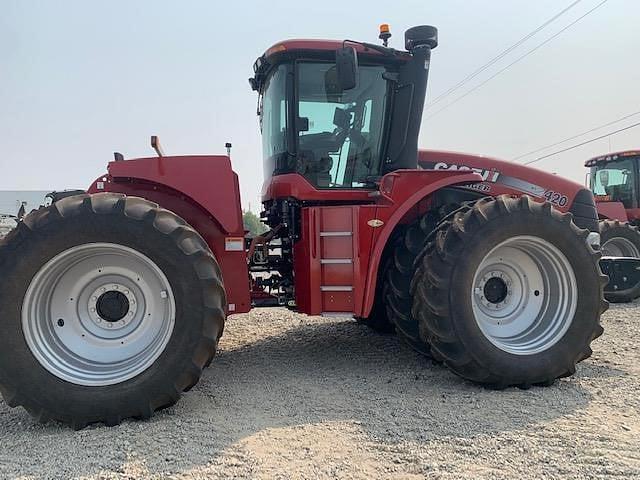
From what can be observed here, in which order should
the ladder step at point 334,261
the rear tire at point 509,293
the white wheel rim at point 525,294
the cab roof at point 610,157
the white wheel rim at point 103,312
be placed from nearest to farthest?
the white wheel rim at point 103,312 → the rear tire at point 509,293 → the white wheel rim at point 525,294 → the ladder step at point 334,261 → the cab roof at point 610,157

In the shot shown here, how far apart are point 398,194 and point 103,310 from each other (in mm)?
2511

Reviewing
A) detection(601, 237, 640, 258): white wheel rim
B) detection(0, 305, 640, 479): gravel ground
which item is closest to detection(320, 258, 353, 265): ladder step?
detection(0, 305, 640, 479): gravel ground

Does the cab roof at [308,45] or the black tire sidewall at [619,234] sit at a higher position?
the cab roof at [308,45]

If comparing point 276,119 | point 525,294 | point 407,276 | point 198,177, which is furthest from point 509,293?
point 198,177

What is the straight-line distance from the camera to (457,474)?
2.64m

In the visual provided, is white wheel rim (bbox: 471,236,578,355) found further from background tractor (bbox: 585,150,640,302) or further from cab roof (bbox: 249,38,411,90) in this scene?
background tractor (bbox: 585,150,640,302)

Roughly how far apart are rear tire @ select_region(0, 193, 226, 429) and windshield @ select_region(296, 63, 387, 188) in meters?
1.60

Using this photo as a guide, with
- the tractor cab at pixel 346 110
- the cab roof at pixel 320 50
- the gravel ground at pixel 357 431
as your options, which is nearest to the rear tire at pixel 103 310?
the gravel ground at pixel 357 431

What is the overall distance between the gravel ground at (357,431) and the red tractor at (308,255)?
224mm

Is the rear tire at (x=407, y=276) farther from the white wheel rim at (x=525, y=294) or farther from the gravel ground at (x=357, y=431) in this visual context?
the white wheel rim at (x=525, y=294)

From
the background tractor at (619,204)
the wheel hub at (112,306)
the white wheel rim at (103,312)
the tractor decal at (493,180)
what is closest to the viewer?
the white wheel rim at (103,312)

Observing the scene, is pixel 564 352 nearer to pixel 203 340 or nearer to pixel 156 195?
pixel 203 340

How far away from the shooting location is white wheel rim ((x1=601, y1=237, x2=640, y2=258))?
9.05 m

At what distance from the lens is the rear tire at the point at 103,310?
3248 mm
